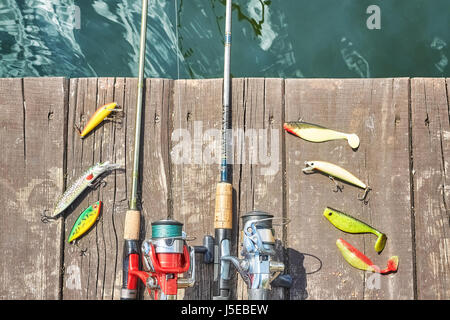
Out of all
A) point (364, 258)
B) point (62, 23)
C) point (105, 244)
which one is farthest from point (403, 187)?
point (62, 23)

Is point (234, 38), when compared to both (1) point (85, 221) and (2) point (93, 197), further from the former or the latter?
(1) point (85, 221)

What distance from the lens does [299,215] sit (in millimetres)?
3473

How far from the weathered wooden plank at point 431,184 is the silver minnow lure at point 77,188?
5.34 ft

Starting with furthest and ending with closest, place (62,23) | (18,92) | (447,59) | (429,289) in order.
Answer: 1. (62,23)
2. (447,59)
3. (18,92)
4. (429,289)

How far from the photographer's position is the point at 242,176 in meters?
3.53

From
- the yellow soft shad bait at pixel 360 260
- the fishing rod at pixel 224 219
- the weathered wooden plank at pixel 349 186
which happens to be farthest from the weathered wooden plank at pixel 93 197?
the yellow soft shad bait at pixel 360 260

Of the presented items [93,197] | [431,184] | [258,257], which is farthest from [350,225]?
[93,197]

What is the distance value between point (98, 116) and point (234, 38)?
1592mm

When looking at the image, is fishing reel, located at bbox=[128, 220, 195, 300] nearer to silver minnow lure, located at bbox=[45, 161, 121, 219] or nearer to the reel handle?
the reel handle

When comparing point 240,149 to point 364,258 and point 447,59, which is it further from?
point 447,59

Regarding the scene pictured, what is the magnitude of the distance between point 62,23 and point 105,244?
7.15 ft

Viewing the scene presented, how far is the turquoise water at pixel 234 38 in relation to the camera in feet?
15.5
